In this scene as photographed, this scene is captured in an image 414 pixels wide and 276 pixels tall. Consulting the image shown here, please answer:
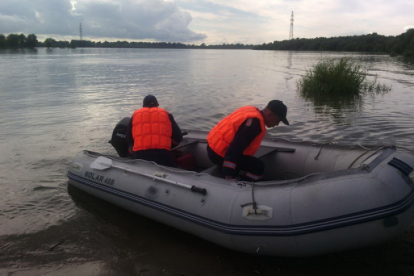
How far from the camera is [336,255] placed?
10.7ft

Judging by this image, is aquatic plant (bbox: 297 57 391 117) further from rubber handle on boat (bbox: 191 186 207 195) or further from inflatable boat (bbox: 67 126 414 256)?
rubber handle on boat (bbox: 191 186 207 195)

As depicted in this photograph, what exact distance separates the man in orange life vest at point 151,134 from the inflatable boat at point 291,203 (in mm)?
185

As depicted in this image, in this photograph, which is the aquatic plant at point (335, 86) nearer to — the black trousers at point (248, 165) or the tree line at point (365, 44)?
the black trousers at point (248, 165)

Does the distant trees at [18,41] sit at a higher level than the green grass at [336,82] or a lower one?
higher

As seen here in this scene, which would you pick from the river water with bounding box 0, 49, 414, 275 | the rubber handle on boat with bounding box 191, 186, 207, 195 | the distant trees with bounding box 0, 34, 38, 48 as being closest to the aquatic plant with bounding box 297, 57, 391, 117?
the river water with bounding box 0, 49, 414, 275

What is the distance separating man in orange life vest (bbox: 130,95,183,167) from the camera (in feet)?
13.5

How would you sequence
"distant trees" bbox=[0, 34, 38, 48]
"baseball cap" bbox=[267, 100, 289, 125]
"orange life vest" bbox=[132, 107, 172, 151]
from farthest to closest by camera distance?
"distant trees" bbox=[0, 34, 38, 48] < "orange life vest" bbox=[132, 107, 172, 151] < "baseball cap" bbox=[267, 100, 289, 125]

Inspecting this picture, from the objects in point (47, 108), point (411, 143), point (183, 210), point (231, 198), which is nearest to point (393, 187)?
point (231, 198)

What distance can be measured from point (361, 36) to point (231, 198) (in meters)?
61.0

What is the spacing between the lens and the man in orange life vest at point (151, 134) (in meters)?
4.13

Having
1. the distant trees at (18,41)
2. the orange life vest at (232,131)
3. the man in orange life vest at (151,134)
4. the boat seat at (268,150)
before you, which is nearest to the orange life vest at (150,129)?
the man in orange life vest at (151,134)

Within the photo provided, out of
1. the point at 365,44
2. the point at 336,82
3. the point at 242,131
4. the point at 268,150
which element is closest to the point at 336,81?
the point at 336,82

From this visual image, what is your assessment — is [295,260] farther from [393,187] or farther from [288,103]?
[288,103]

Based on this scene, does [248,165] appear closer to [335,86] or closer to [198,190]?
[198,190]
